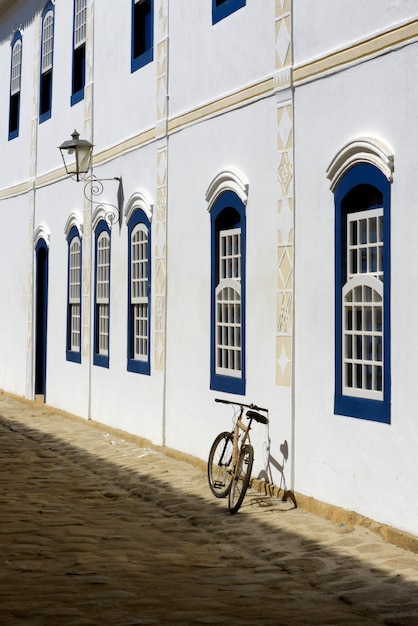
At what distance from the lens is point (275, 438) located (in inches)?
400

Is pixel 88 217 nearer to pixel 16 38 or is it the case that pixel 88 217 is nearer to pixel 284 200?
pixel 16 38

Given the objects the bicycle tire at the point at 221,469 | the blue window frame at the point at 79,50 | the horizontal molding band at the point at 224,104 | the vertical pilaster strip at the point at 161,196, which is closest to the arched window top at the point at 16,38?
the blue window frame at the point at 79,50

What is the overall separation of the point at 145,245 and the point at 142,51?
8.15ft

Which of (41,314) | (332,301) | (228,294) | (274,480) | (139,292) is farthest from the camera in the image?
(41,314)

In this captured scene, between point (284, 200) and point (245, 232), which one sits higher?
point (284, 200)

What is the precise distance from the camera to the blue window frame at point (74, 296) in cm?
1655

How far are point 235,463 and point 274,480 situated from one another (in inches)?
23.3

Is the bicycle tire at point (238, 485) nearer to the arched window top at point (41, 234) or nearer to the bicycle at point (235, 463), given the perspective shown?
the bicycle at point (235, 463)

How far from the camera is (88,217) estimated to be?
15.9 m

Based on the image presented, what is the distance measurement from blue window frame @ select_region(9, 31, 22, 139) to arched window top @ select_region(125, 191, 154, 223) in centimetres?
675

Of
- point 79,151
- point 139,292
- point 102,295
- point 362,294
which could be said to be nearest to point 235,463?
point 362,294

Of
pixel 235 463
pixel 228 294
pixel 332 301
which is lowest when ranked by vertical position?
pixel 235 463

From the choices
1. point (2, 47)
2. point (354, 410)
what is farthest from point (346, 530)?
point (2, 47)

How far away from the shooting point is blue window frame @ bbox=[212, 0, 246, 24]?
1113 centimetres
